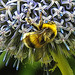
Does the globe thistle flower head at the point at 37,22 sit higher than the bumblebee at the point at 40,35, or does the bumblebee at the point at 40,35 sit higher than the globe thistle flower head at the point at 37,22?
the bumblebee at the point at 40,35

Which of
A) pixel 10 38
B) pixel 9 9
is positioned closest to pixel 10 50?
pixel 10 38

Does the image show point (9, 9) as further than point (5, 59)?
No

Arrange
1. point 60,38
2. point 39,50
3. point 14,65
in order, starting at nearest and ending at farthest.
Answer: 1. point 39,50
2. point 60,38
3. point 14,65

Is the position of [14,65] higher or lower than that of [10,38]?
lower

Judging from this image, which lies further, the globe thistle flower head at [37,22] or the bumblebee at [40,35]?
the globe thistle flower head at [37,22]

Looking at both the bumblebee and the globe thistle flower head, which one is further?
the globe thistle flower head

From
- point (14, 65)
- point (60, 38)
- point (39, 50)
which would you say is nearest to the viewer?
point (39, 50)

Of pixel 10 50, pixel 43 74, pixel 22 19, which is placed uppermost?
pixel 22 19

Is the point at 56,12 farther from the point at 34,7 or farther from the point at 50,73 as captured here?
the point at 50,73

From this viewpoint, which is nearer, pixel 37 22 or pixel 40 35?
pixel 40 35

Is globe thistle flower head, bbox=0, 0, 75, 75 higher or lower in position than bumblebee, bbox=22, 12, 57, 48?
lower
